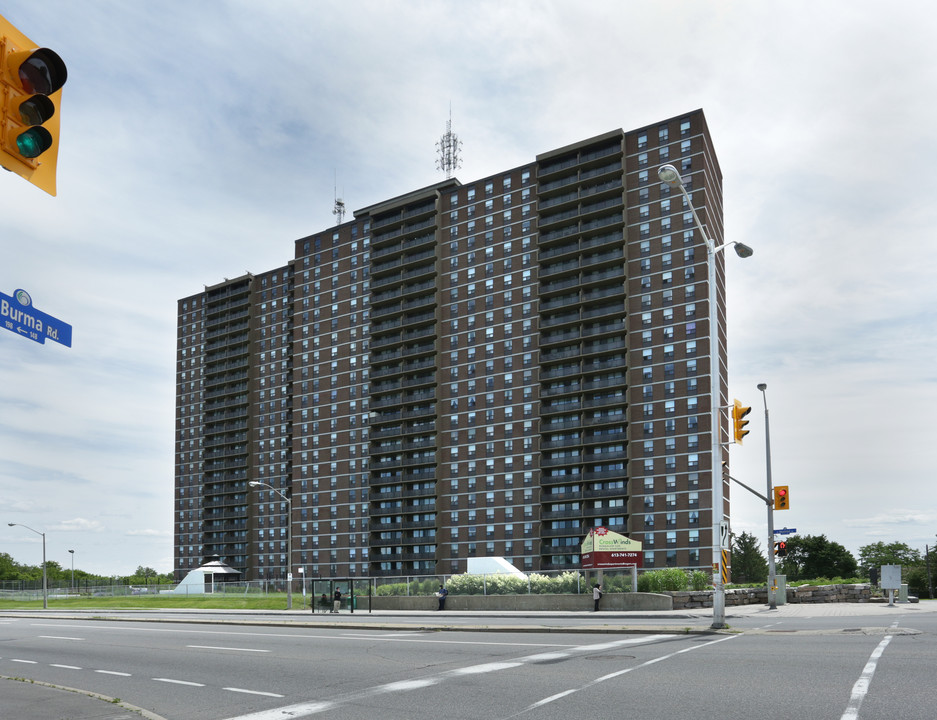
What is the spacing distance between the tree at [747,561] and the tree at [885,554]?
55.4m

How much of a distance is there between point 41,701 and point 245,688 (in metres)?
3.05

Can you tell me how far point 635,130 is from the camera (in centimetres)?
10344

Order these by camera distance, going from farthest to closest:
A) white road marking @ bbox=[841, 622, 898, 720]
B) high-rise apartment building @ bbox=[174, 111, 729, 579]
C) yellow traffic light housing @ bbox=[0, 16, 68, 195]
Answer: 1. high-rise apartment building @ bbox=[174, 111, 729, 579]
2. white road marking @ bbox=[841, 622, 898, 720]
3. yellow traffic light housing @ bbox=[0, 16, 68, 195]

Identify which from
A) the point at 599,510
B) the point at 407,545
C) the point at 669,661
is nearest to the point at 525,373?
the point at 599,510

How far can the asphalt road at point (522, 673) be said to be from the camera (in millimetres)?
10750

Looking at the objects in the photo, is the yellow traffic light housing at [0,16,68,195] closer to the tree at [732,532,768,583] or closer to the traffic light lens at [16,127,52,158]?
the traffic light lens at [16,127,52,158]

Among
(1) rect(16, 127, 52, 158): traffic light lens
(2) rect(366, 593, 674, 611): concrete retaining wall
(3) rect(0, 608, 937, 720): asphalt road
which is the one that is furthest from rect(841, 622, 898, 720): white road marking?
(2) rect(366, 593, 674, 611): concrete retaining wall

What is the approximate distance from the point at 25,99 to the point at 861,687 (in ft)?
38.7

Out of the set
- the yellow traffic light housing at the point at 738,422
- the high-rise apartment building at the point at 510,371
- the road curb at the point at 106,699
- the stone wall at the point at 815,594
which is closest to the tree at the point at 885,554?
the high-rise apartment building at the point at 510,371

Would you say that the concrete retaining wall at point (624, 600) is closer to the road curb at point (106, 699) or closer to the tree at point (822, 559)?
the road curb at point (106, 699)

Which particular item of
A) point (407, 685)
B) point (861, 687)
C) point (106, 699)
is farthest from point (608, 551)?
point (106, 699)

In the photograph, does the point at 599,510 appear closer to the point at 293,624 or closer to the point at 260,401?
the point at 293,624

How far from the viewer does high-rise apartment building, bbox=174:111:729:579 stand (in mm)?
95750

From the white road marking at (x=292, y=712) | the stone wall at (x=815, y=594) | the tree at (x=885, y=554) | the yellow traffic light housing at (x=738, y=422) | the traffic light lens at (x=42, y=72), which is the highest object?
the traffic light lens at (x=42, y=72)
